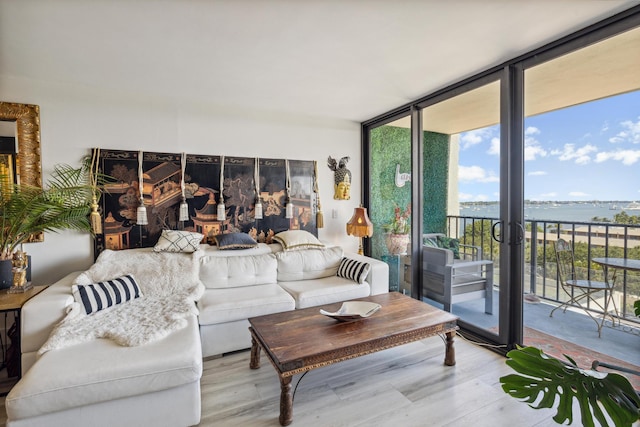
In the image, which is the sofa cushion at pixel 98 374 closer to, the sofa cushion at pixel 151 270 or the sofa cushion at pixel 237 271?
the sofa cushion at pixel 151 270

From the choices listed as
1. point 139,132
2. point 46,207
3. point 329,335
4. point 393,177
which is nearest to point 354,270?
point 329,335

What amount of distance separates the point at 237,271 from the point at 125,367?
1363mm

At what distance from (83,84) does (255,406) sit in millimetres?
3183

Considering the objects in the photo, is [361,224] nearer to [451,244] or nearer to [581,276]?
[451,244]

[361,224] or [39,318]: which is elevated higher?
[361,224]

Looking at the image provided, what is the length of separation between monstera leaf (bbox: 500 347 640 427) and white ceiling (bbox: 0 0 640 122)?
6.09ft

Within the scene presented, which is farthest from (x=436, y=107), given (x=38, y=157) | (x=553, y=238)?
(x=38, y=157)

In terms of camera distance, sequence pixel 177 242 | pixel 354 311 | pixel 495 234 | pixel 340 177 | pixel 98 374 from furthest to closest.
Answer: pixel 340 177 < pixel 177 242 < pixel 495 234 < pixel 354 311 < pixel 98 374

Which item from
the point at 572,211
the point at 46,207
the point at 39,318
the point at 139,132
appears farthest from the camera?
the point at 139,132

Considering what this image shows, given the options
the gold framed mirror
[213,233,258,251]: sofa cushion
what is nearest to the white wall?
the gold framed mirror

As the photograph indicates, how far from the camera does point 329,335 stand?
1.95m

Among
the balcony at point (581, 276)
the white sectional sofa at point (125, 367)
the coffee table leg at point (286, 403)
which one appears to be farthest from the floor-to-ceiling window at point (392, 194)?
the coffee table leg at point (286, 403)

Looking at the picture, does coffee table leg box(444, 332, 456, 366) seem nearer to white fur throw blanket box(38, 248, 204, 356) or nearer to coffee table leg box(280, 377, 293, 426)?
coffee table leg box(280, 377, 293, 426)

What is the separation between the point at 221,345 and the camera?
7.90 feet
